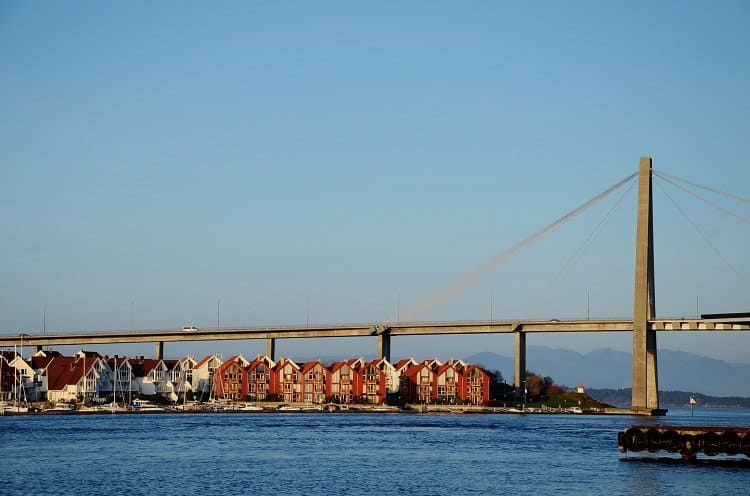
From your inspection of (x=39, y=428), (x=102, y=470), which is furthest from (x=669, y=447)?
(x=39, y=428)

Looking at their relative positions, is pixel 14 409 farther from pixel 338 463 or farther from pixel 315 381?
pixel 338 463

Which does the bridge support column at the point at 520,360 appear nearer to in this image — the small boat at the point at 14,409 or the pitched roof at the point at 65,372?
the pitched roof at the point at 65,372

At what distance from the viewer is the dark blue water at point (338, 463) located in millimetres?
48031

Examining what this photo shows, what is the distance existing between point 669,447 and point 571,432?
28.3m

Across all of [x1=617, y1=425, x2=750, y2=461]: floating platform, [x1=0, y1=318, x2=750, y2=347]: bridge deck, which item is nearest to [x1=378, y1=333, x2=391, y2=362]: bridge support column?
[x1=0, y1=318, x2=750, y2=347]: bridge deck

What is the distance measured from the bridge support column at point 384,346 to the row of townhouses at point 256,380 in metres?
2.13

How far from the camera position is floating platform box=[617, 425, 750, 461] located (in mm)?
58094

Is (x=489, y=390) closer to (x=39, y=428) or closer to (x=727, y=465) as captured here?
(x=39, y=428)

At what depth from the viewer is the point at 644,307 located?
113 m

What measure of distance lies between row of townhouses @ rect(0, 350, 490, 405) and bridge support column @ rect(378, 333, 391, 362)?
83.8 inches

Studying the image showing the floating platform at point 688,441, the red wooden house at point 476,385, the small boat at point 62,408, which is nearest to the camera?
the floating platform at point 688,441

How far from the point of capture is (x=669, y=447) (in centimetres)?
5988

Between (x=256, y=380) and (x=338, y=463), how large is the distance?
285ft

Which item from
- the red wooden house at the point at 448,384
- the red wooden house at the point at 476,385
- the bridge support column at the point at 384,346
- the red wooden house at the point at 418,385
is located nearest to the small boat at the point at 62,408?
the bridge support column at the point at 384,346
